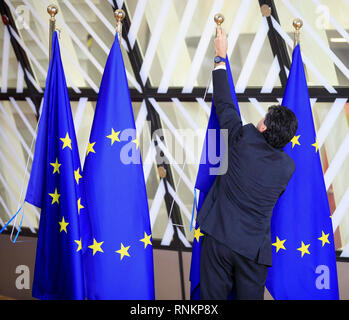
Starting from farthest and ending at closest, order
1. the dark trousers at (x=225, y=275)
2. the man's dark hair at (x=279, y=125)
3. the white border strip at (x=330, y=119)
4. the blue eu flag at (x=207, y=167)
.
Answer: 1. the white border strip at (x=330, y=119)
2. the blue eu flag at (x=207, y=167)
3. the dark trousers at (x=225, y=275)
4. the man's dark hair at (x=279, y=125)

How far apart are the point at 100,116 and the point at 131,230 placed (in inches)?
27.9

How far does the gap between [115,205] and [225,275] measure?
79 centimetres

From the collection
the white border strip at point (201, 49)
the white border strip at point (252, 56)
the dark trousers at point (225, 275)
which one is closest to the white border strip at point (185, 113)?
the white border strip at point (201, 49)

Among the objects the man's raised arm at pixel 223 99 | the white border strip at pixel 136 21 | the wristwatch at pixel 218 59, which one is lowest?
the man's raised arm at pixel 223 99

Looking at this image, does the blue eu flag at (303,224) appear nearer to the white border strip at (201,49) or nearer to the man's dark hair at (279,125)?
the man's dark hair at (279,125)

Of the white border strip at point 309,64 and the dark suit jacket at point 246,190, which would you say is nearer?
the dark suit jacket at point 246,190

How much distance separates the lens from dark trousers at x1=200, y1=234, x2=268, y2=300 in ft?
8.54

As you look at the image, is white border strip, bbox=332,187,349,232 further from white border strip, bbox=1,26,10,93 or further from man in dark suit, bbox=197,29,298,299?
white border strip, bbox=1,26,10,93

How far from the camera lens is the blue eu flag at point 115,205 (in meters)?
3.00

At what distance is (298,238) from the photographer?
9.78ft

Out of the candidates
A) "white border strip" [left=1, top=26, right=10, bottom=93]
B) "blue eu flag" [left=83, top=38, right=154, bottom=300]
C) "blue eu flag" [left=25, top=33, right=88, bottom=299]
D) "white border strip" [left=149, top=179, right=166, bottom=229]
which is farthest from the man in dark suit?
"white border strip" [left=1, top=26, right=10, bottom=93]

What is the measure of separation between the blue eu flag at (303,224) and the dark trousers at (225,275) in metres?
0.38

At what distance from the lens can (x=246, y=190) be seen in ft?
8.38
